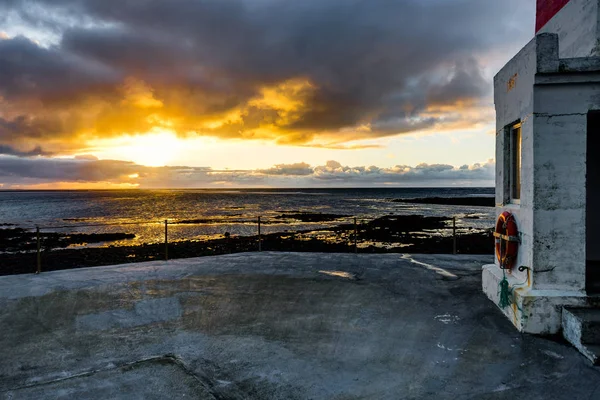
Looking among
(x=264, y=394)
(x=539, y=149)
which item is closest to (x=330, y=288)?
(x=264, y=394)

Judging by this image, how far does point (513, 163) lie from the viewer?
20.2ft

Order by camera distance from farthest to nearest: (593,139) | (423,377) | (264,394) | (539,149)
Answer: (593,139) < (539,149) < (423,377) < (264,394)

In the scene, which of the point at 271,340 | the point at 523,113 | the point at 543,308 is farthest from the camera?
the point at 523,113

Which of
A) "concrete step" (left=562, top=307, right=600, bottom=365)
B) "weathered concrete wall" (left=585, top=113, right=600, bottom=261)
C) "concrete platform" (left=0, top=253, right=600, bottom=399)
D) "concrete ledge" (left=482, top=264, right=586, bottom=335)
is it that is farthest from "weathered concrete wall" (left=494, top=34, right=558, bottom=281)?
"weathered concrete wall" (left=585, top=113, right=600, bottom=261)

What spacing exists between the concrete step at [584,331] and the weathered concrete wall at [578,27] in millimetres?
3396

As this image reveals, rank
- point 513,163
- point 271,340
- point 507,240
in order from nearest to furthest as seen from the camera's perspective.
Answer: point 271,340
point 507,240
point 513,163

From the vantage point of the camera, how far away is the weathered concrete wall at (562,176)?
499cm

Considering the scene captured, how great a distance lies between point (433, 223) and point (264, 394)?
3589 centimetres

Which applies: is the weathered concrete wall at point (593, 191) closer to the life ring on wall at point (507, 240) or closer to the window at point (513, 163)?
the window at point (513, 163)

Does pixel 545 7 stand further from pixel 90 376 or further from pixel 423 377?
pixel 90 376

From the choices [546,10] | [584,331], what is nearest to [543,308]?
[584,331]

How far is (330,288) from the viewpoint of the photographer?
7.09 m

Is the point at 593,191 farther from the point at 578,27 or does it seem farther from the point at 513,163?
the point at 578,27

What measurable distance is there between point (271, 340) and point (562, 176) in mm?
4180
